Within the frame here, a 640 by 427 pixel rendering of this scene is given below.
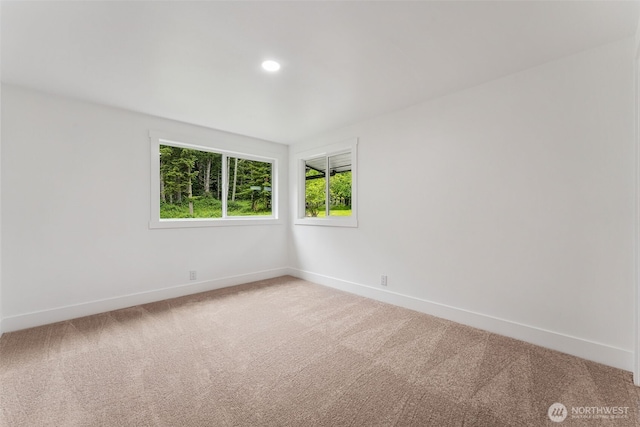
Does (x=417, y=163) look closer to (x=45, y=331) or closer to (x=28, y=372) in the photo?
(x=28, y=372)

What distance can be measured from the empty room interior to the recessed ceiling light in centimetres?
2

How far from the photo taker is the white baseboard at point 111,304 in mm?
2750

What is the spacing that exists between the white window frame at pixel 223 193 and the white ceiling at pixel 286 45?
676mm

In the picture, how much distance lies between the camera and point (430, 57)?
2256 mm

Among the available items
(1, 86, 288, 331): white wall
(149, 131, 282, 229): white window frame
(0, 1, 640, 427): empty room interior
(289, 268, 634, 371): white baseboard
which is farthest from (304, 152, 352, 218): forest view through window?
(1, 86, 288, 331): white wall

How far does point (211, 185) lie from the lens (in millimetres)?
4336

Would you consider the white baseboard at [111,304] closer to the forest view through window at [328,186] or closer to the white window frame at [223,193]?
the white window frame at [223,193]

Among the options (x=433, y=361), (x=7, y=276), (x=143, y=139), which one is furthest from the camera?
(x=143, y=139)

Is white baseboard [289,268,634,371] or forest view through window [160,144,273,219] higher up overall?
forest view through window [160,144,273,219]

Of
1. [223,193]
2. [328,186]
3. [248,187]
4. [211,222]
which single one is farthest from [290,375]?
[248,187]

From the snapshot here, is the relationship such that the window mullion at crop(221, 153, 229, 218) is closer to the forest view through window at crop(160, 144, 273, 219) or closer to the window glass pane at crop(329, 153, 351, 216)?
the forest view through window at crop(160, 144, 273, 219)

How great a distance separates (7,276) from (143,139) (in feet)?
6.40

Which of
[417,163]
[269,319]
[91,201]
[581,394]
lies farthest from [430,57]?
[91,201]

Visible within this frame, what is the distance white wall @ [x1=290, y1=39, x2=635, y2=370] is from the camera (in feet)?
6.81
